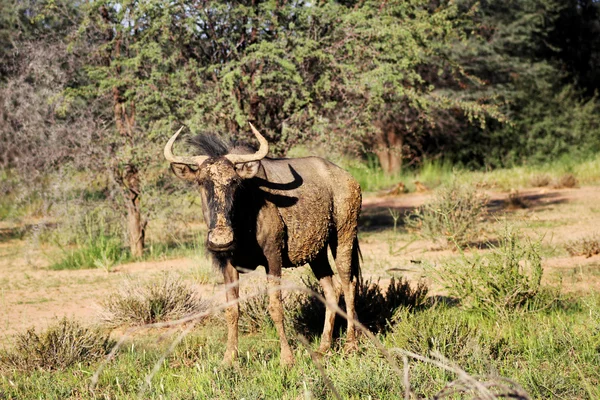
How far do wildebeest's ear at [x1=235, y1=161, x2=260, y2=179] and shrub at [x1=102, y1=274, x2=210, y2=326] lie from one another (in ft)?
8.78

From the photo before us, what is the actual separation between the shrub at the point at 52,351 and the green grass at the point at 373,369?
119mm

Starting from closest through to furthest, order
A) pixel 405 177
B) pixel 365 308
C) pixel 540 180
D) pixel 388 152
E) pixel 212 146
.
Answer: pixel 212 146
pixel 365 308
pixel 540 180
pixel 405 177
pixel 388 152

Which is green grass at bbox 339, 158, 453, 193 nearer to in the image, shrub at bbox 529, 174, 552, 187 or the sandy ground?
shrub at bbox 529, 174, 552, 187

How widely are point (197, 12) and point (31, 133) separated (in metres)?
3.51

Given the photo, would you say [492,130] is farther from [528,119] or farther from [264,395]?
[264,395]

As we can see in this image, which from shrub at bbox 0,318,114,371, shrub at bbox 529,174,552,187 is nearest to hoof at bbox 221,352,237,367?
shrub at bbox 0,318,114,371

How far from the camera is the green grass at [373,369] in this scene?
5.16 m

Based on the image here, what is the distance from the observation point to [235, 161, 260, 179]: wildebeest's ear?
19.9ft

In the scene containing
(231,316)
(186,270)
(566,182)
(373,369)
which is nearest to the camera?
(373,369)

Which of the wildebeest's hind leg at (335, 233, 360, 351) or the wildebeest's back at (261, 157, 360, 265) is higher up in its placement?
the wildebeest's back at (261, 157, 360, 265)

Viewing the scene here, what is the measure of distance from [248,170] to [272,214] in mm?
504

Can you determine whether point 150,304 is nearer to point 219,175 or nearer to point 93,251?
point 219,175

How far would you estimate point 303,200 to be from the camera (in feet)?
21.9

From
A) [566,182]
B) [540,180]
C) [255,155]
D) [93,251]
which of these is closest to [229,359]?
[255,155]
